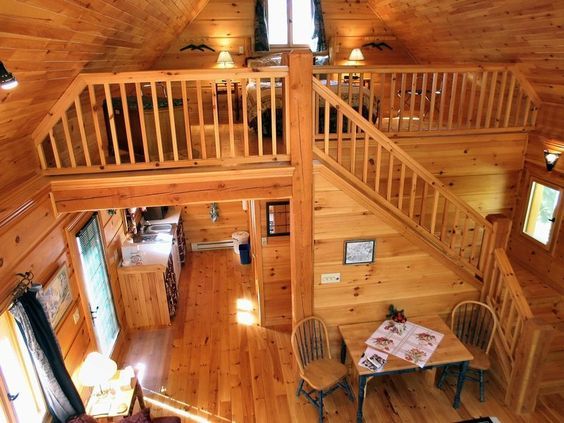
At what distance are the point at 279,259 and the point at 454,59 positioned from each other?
3.73m

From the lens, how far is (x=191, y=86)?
698 cm

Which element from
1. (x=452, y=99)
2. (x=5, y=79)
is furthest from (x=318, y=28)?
(x=5, y=79)

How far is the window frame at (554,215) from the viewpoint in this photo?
459cm

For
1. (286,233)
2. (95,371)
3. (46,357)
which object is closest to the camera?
(46,357)

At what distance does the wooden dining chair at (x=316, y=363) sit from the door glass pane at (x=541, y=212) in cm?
298

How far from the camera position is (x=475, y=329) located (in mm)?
4203

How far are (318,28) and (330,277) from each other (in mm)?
4877

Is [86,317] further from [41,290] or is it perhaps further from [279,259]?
[279,259]

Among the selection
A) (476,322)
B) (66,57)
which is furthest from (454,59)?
(66,57)

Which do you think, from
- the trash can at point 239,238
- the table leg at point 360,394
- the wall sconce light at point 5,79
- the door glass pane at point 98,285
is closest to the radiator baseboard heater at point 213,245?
the trash can at point 239,238

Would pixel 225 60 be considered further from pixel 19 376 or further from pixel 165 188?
pixel 19 376

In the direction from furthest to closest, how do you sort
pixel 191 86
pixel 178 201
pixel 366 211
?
pixel 191 86 → pixel 366 211 → pixel 178 201

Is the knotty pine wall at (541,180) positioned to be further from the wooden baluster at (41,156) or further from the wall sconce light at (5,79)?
the wooden baluster at (41,156)

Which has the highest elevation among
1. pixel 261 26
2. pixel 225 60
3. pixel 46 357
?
pixel 261 26
